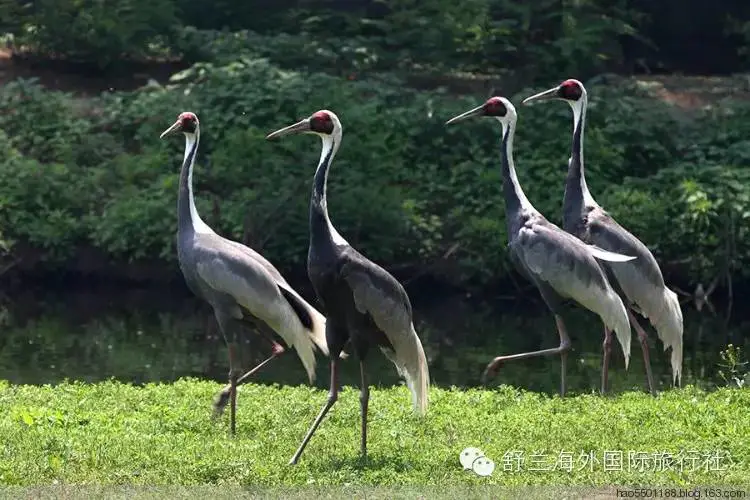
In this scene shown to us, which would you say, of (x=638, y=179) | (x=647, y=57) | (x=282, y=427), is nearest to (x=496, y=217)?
(x=638, y=179)

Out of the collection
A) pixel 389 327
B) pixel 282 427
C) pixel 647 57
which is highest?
pixel 389 327

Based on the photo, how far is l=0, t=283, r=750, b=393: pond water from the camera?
44.5 ft

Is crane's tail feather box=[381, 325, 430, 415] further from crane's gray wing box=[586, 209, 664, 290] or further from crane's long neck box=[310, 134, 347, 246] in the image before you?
crane's gray wing box=[586, 209, 664, 290]

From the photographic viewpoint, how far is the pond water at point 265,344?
44.5ft

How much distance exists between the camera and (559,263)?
10602 millimetres

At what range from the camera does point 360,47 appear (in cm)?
2292

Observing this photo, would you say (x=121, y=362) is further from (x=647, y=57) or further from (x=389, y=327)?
(x=647, y=57)

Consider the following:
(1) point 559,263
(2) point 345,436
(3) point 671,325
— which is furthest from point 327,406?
(3) point 671,325

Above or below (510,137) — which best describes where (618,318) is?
below

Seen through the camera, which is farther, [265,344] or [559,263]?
[265,344]

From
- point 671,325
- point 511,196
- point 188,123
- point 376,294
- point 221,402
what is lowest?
point 671,325

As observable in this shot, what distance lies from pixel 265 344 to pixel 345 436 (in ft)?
21.6

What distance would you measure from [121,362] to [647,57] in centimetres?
1361

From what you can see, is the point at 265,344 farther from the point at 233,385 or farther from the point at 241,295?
the point at 233,385
